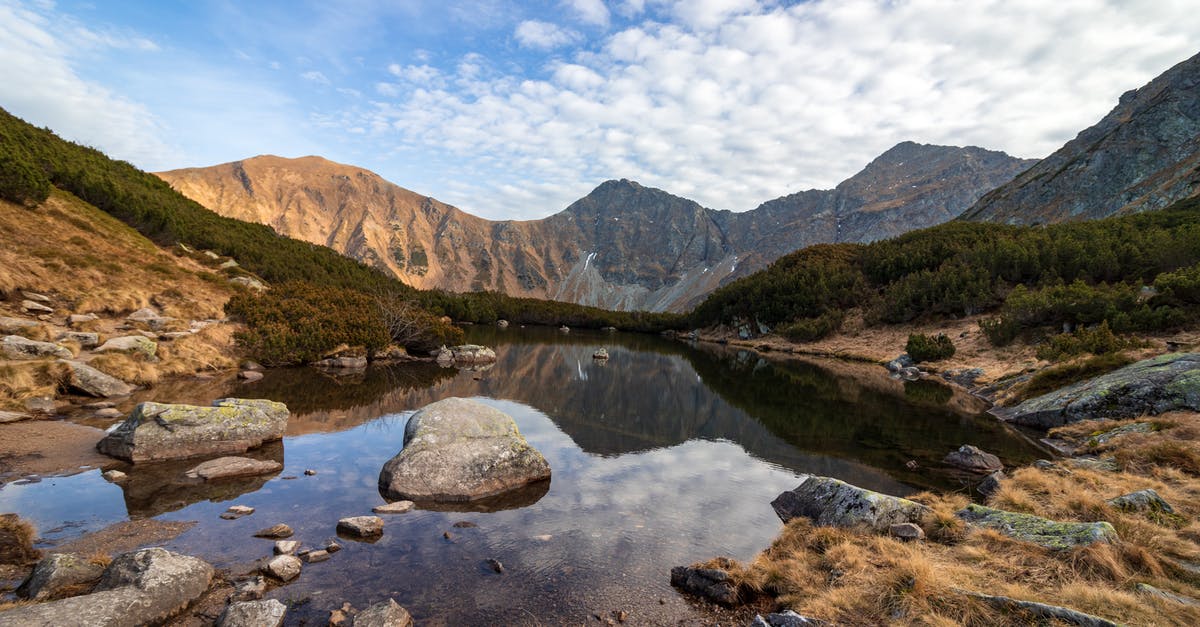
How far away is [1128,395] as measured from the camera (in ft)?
65.3

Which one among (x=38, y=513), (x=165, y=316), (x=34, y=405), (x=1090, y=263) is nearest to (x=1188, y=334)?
(x=1090, y=263)

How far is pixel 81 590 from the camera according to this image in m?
7.24

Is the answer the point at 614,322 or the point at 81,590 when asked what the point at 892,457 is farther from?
the point at 614,322

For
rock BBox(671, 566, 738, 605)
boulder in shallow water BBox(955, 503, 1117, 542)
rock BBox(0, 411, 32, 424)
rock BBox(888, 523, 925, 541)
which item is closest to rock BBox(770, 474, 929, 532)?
rock BBox(888, 523, 925, 541)

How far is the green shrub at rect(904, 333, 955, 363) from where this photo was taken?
1912 inches

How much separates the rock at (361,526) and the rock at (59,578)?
3.72 metres

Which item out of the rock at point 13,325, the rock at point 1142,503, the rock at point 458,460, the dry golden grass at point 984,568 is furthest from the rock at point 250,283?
the rock at point 1142,503

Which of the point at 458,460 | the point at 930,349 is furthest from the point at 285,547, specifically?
the point at 930,349

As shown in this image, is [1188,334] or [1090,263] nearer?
[1188,334]

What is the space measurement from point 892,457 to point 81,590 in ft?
73.1

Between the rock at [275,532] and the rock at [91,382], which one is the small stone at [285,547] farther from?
the rock at [91,382]

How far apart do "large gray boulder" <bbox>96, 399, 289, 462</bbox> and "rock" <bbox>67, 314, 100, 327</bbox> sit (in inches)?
601

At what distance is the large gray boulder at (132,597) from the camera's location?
5980 millimetres

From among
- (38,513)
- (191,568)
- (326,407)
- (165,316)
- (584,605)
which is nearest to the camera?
(191,568)
